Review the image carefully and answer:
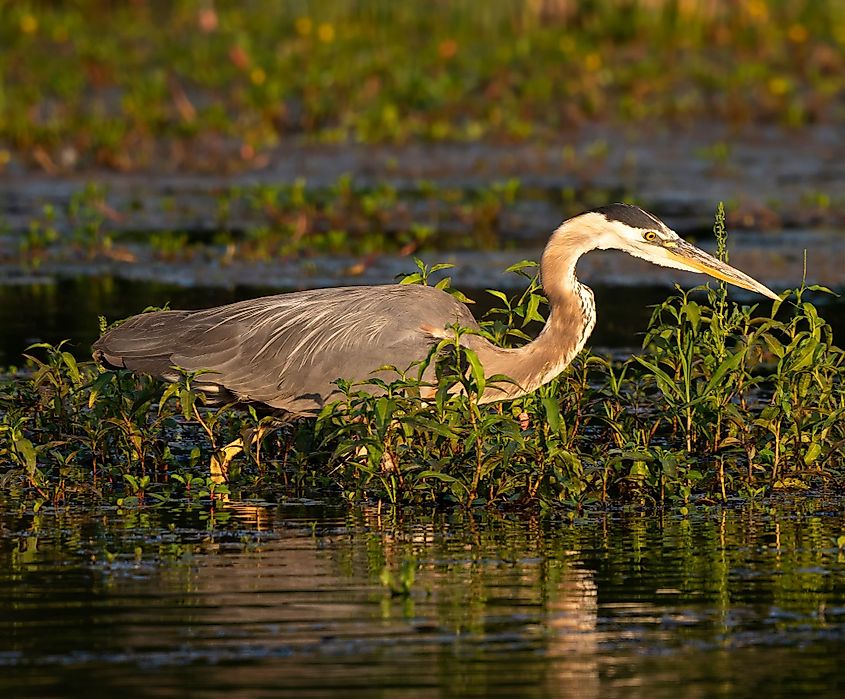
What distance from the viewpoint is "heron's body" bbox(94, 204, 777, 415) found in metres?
8.23

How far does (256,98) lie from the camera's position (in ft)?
60.9

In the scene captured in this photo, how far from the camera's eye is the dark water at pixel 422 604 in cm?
533

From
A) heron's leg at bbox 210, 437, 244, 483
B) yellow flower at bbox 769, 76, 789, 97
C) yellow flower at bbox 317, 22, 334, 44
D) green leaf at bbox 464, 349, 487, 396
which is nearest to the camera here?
green leaf at bbox 464, 349, 487, 396

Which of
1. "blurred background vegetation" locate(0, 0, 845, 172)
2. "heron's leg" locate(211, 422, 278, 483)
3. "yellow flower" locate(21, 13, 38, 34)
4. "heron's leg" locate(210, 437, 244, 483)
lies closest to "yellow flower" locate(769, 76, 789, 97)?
"blurred background vegetation" locate(0, 0, 845, 172)

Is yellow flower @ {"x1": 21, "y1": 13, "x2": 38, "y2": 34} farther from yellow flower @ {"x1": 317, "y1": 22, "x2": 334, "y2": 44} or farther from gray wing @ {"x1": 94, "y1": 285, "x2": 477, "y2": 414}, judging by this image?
gray wing @ {"x1": 94, "y1": 285, "x2": 477, "y2": 414}

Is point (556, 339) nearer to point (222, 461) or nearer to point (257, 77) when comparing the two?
point (222, 461)

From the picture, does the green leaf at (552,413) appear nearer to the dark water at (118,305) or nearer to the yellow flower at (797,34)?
the dark water at (118,305)

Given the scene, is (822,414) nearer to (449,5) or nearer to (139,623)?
(139,623)

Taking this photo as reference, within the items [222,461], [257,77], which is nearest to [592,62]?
[257,77]

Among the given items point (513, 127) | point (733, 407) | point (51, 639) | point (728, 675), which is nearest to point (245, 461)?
point (733, 407)

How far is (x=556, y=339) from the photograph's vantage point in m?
8.24

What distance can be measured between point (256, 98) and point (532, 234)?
14.6ft

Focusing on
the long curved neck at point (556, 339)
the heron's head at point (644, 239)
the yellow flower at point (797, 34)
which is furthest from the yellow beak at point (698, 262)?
the yellow flower at point (797, 34)

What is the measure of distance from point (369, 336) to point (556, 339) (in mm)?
817
